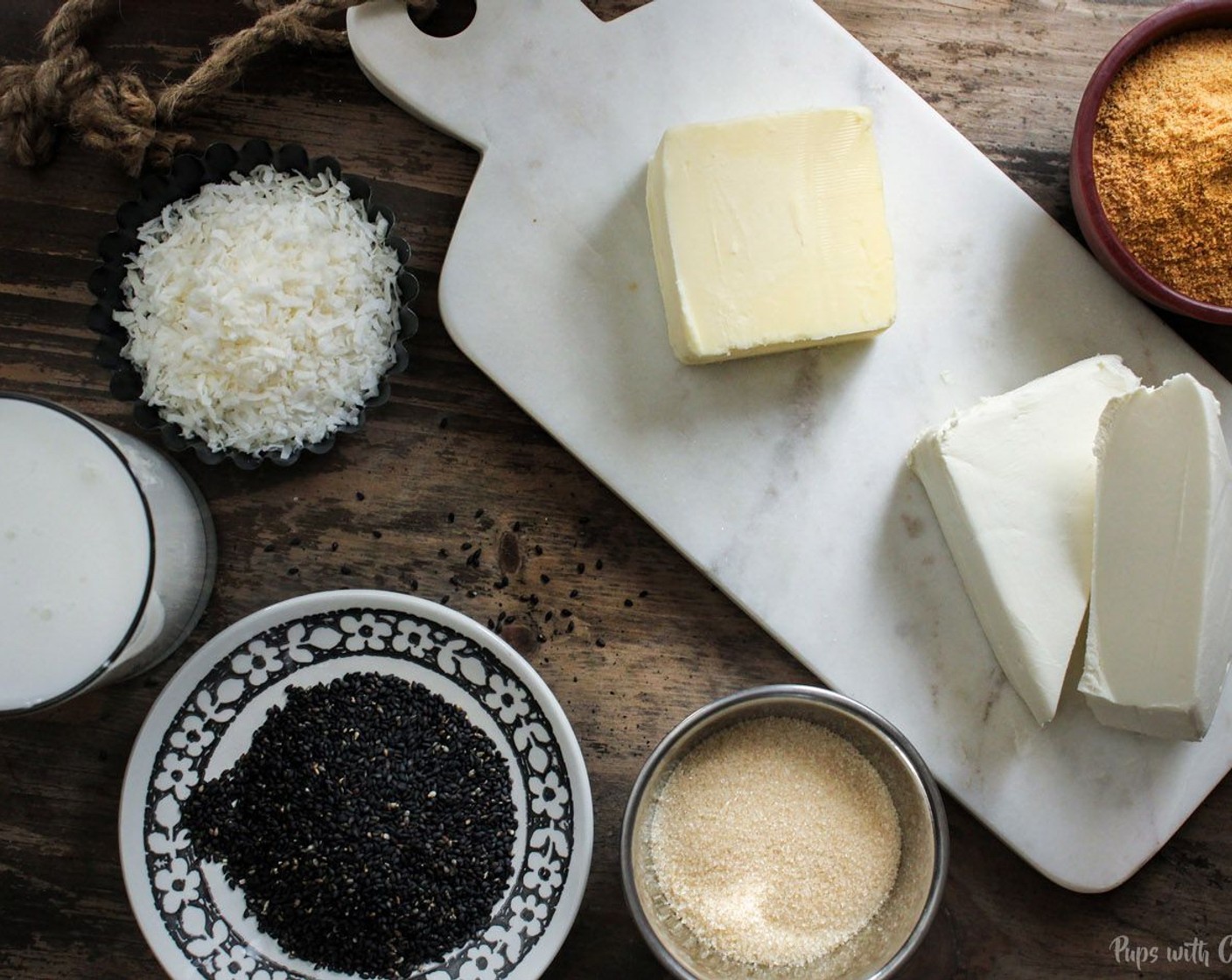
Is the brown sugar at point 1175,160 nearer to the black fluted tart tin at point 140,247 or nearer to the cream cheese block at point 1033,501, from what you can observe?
the cream cheese block at point 1033,501

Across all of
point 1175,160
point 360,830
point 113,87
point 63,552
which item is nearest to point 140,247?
point 113,87

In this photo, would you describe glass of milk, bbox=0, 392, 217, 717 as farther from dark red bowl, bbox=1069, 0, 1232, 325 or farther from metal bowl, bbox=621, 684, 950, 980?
dark red bowl, bbox=1069, 0, 1232, 325

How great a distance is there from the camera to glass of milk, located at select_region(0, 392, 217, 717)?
1.48m

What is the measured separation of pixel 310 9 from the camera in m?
1.69

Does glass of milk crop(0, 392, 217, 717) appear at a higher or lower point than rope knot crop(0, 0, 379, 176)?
lower

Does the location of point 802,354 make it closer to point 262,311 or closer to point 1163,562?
point 1163,562

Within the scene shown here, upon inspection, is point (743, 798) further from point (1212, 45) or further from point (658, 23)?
point (1212, 45)

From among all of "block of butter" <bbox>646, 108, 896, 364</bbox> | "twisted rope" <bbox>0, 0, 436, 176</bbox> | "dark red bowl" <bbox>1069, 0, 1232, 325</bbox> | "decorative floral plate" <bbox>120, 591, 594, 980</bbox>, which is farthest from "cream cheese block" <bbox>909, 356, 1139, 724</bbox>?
"twisted rope" <bbox>0, 0, 436, 176</bbox>

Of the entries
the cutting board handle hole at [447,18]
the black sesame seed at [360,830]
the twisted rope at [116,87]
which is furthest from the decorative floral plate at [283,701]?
the cutting board handle hole at [447,18]

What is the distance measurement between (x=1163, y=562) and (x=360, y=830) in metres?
1.38

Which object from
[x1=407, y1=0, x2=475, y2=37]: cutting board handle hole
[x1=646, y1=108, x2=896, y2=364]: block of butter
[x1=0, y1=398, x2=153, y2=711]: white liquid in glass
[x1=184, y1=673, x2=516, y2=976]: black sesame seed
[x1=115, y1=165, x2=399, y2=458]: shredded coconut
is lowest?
[x1=184, y1=673, x2=516, y2=976]: black sesame seed

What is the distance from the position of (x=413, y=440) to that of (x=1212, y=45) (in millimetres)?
1501

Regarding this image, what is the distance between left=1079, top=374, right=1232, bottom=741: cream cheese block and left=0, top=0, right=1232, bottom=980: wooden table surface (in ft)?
1.15

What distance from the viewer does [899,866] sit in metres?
1.68
